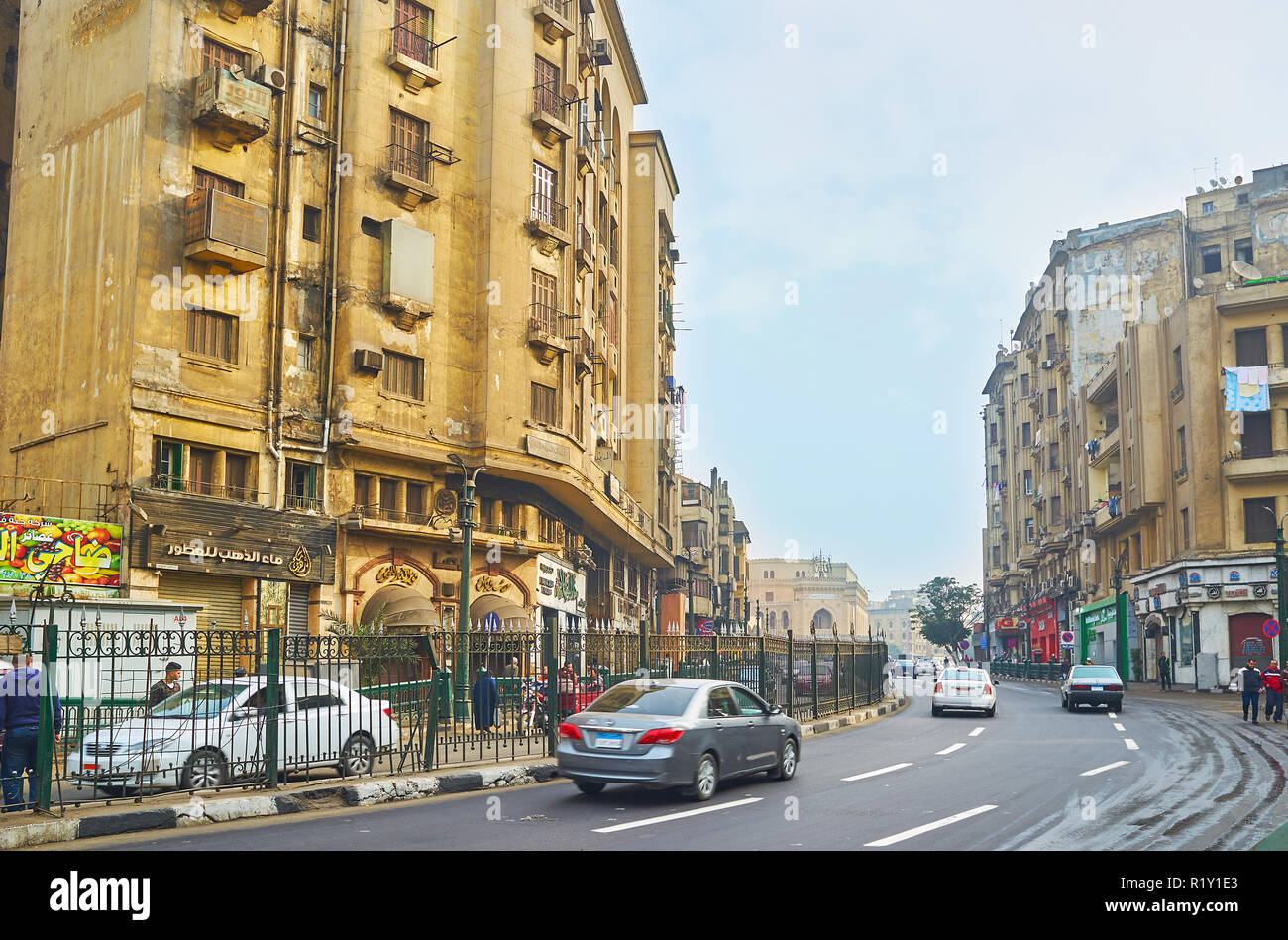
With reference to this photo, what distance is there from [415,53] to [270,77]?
22.0 ft

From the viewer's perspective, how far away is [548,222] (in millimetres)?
40562

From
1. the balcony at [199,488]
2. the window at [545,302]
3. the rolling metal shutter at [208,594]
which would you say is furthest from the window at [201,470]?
the window at [545,302]

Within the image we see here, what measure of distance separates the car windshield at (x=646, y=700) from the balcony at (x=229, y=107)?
23.1m

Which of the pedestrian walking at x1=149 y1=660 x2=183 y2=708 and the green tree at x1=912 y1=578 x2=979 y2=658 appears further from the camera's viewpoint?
the green tree at x1=912 y1=578 x2=979 y2=658

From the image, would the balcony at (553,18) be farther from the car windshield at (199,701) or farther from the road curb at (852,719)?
the car windshield at (199,701)

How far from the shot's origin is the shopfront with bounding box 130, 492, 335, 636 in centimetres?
2894

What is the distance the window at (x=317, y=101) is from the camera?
3541 centimetres

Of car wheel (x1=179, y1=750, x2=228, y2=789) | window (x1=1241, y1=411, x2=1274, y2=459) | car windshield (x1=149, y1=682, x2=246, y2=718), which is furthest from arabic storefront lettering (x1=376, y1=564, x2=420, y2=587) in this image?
window (x1=1241, y1=411, x2=1274, y2=459)

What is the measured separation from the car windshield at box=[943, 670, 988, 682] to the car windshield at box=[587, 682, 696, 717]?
20.7 metres

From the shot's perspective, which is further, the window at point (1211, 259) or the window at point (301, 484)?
the window at point (1211, 259)

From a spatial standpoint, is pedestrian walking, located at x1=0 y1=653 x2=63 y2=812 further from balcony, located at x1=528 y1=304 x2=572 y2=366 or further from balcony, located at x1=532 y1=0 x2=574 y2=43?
balcony, located at x1=532 y1=0 x2=574 y2=43

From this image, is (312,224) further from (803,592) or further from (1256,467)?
(803,592)

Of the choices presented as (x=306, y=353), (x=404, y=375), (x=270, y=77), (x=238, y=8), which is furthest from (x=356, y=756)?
(x=238, y=8)
